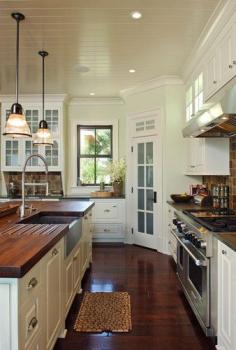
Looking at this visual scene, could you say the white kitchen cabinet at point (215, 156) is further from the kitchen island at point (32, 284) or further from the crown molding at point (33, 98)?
the crown molding at point (33, 98)

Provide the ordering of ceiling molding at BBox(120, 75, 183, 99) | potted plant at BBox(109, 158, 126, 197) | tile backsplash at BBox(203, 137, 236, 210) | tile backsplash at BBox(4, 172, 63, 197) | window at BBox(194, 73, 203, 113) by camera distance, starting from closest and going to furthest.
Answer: tile backsplash at BBox(203, 137, 236, 210) → window at BBox(194, 73, 203, 113) → ceiling molding at BBox(120, 75, 183, 99) → potted plant at BBox(109, 158, 126, 197) → tile backsplash at BBox(4, 172, 63, 197)

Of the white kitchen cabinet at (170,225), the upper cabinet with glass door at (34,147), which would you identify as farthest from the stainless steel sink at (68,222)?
the upper cabinet with glass door at (34,147)

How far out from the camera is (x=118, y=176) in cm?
571

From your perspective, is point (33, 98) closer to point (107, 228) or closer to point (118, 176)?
point (118, 176)

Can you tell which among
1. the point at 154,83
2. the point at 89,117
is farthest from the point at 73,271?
the point at 89,117

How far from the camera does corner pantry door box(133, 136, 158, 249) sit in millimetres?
4992

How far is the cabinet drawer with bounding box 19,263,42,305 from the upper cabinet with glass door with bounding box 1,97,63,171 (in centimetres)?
422

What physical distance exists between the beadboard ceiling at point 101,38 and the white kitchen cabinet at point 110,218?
218 cm

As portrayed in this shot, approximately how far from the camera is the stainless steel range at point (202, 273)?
87.3 inches

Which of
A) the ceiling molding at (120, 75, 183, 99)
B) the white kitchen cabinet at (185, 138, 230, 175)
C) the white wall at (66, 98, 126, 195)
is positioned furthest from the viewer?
the white wall at (66, 98, 126, 195)

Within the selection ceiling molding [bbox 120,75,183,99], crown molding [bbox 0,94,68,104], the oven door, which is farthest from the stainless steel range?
crown molding [bbox 0,94,68,104]

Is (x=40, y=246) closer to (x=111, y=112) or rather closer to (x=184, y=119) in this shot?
(x=184, y=119)

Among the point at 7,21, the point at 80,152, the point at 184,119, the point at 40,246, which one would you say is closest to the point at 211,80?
the point at 184,119

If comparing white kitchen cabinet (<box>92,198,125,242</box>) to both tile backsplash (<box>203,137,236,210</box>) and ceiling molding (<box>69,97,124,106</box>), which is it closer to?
ceiling molding (<box>69,97,124,106</box>)
